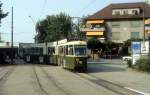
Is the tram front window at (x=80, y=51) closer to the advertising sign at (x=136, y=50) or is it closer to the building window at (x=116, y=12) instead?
the advertising sign at (x=136, y=50)

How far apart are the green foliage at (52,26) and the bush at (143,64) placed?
7412 cm

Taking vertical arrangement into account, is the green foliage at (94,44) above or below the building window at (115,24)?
below

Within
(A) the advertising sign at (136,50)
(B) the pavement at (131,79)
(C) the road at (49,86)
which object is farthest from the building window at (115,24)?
(C) the road at (49,86)

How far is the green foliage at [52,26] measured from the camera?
11781cm

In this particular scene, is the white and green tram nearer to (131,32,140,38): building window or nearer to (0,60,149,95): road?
(0,60,149,95): road

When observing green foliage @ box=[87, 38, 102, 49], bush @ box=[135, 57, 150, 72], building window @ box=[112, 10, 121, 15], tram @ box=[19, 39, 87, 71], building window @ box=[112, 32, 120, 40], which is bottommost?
bush @ box=[135, 57, 150, 72]

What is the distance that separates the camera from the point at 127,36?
109m

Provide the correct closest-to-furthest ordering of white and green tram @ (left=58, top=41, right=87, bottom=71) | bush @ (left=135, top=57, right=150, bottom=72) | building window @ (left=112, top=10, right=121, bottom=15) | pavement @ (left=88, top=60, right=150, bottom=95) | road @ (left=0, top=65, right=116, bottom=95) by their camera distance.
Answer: road @ (left=0, top=65, right=116, bottom=95), pavement @ (left=88, top=60, right=150, bottom=95), bush @ (left=135, top=57, right=150, bottom=72), white and green tram @ (left=58, top=41, right=87, bottom=71), building window @ (left=112, top=10, right=121, bottom=15)

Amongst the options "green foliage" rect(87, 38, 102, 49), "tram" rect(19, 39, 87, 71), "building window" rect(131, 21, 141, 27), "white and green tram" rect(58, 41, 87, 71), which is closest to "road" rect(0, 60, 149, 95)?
"white and green tram" rect(58, 41, 87, 71)

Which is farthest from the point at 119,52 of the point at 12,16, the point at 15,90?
the point at 15,90

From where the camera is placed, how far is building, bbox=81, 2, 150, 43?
107562 mm

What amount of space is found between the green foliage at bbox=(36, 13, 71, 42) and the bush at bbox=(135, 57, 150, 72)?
74123 mm

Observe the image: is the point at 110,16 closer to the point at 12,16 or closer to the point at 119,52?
the point at 119,52

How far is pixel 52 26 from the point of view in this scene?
388 ft
